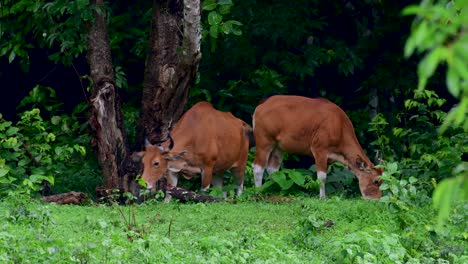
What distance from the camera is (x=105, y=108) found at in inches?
488

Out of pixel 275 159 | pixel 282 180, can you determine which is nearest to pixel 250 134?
pixel 275 159

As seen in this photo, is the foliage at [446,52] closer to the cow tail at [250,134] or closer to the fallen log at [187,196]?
the fallen log at [187,196]

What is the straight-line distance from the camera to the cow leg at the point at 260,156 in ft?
47.1

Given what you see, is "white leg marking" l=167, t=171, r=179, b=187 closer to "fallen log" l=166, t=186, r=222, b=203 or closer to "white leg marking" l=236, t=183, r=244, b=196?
"fallen log" l=166, t=186, r=222, b=203

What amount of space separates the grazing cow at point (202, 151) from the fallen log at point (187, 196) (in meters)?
0.09

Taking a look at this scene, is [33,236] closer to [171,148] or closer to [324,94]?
[171,148]

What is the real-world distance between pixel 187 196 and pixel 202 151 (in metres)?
1.19

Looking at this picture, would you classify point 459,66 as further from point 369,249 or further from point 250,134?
point 250,134

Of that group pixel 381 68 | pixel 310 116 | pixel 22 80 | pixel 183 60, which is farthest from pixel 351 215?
pixel 22 80

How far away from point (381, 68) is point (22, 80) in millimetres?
5146

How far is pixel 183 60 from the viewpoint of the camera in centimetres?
1216

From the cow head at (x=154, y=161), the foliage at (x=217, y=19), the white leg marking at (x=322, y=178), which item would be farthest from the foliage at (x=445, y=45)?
the white leg marking at (x=322, y=178)

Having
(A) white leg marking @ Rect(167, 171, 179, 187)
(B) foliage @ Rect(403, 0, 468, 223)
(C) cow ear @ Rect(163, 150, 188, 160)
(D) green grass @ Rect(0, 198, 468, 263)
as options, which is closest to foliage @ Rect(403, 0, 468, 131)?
(B) foliage @ Rect(403, 0, 468, 223)

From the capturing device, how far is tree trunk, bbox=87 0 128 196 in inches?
485
